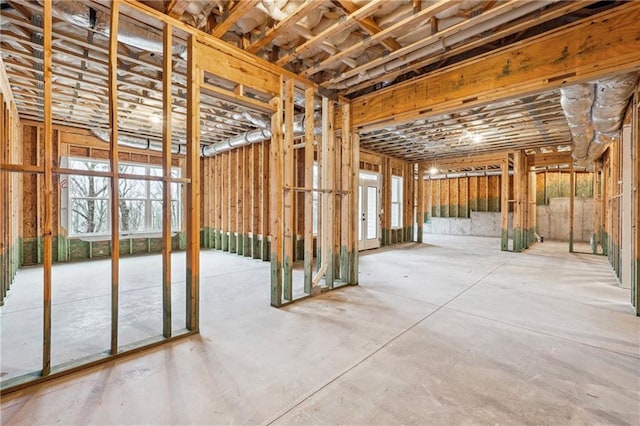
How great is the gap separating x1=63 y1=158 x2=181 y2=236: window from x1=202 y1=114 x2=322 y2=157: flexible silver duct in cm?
132

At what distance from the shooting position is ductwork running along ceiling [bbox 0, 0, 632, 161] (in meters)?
2.43

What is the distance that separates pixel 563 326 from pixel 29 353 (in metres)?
4.81

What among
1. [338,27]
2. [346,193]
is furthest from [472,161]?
[338,27]

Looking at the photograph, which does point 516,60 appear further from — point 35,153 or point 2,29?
point 35,153

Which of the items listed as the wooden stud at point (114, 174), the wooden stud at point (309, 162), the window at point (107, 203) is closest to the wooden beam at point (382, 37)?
the wooden stud at point (309, 162)

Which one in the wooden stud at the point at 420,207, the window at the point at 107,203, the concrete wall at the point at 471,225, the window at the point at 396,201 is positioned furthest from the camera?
the concrete wall at the point at 471,225

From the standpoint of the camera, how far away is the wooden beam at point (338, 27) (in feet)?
Answer: 7.79

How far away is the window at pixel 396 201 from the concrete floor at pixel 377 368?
5.87m

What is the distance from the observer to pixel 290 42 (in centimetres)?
321

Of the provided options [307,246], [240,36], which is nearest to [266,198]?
[307,246]

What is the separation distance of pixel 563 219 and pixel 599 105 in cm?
915

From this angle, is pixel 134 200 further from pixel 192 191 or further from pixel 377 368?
pixel 377 368

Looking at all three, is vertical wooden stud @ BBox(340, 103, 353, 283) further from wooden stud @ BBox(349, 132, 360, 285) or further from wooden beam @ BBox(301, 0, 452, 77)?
wooden beam @ BBox(301, 0, 452, 77)

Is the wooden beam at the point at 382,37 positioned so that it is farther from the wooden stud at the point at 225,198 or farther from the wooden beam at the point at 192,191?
the wooden stud at the point at 225,198
